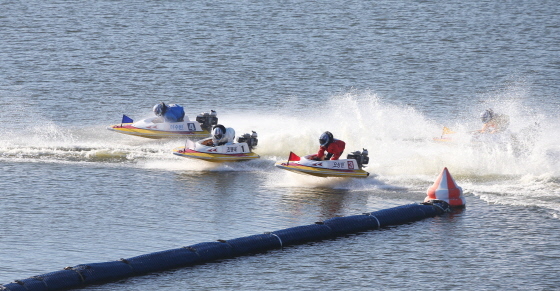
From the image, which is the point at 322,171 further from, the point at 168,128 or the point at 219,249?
the point at 168,128

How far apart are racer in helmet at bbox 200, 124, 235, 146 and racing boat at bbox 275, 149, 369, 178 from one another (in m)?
3.07

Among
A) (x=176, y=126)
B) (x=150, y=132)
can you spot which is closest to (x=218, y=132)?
(x=176, y=126)

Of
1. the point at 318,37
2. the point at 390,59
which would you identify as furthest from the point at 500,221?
the point at 318,37

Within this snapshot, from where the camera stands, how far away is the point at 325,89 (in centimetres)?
4709

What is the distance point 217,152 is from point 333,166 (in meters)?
4.50

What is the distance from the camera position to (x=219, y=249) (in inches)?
882

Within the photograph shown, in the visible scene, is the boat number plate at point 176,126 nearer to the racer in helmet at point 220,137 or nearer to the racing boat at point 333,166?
the racer in helmet at point 220,137

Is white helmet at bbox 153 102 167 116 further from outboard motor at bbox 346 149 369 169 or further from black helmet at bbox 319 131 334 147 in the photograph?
outboard motor at bbox 346 149 369 169

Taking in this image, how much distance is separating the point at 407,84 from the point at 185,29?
18252mm

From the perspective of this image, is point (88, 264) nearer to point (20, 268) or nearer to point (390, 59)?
point (20, 268)

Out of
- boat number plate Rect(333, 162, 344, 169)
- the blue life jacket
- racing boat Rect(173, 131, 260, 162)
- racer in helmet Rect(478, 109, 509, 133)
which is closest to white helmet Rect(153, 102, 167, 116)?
the blue life jacket

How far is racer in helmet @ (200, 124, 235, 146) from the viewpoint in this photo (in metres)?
32.4

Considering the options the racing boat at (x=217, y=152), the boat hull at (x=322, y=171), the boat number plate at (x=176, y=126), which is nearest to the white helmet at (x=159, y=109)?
the boat number plate at (x=176, y=126)

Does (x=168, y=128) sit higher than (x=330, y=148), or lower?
higher
